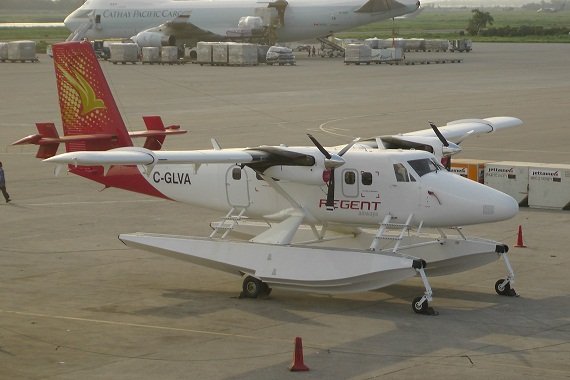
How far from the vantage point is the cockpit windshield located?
77.2 ft

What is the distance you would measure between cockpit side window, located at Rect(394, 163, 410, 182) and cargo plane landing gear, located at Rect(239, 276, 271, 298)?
3515mm

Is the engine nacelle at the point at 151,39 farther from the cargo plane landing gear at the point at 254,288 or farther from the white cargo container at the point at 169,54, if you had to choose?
the cargo plane landing gear at the point at 254,288

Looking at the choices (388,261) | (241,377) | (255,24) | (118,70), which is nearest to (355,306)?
(388,261)

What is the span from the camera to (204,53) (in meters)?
94.4

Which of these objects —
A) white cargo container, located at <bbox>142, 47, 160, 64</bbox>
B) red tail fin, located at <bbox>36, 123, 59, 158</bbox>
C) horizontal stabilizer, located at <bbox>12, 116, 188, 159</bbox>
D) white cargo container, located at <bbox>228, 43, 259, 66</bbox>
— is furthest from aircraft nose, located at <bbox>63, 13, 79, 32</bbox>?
red tail fin, located at <bbox>36, 123, 59, 158</bbox>

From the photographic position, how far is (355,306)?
75.2 feet

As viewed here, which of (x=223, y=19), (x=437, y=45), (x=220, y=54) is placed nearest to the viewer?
(x=220, y=54)

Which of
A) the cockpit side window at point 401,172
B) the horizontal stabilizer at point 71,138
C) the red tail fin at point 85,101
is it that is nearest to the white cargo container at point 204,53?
the horizontal stabilizer at point 71,138

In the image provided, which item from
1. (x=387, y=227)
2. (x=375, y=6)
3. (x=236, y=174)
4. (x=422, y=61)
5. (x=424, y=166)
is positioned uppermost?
(x=375, y=6)

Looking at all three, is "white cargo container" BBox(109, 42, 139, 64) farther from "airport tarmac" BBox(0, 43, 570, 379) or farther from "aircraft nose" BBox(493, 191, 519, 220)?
"aircraft nose" BBox(493, 191, 519, 220)

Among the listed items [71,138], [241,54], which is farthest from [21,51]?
[71,138]

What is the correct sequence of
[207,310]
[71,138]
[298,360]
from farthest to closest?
1. [71,138]
2. [207,310]
3. [298,360]

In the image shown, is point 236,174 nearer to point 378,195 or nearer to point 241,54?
point 378,195

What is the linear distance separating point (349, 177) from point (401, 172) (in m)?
1.08
